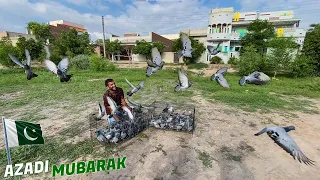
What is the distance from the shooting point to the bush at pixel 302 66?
1343 cm

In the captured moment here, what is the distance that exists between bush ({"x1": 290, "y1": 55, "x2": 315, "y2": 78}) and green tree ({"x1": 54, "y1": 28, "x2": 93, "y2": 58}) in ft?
68.9

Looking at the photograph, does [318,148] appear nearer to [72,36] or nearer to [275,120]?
[275,120]

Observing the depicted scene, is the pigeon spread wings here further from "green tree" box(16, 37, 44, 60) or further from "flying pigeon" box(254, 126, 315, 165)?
"green tree" box(16, 37, 44, 60)

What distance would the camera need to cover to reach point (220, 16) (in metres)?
22.1

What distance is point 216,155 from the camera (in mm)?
3814

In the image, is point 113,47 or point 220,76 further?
point 113,47

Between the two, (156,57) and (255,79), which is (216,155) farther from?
(156,57)

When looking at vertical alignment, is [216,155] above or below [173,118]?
below

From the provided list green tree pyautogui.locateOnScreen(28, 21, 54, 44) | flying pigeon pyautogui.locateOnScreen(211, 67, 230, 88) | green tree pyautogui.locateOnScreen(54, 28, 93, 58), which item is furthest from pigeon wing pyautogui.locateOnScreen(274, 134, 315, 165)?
green tree pyautogui.locateOnScreen(28, 21, 54, 44)

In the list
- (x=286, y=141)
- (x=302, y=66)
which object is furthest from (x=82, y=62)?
(x=302, y=66)

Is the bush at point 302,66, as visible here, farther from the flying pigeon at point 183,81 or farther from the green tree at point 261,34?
the flying pigeon at point 183,81

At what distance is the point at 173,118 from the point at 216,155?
1471 millimetres

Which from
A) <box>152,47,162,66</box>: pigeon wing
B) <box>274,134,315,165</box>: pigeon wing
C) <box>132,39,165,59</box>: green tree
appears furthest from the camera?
<box>132,39,165,59</box>: green tree

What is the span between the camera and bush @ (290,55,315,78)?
1343 centimetres
